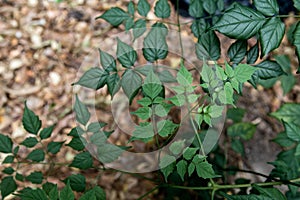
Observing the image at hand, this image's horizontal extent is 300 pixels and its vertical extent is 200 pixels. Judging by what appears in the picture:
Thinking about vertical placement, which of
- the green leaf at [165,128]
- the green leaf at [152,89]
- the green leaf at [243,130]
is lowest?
the green leaf at [243,130]

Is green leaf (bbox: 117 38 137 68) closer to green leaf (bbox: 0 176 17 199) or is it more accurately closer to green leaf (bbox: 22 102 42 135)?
green leaf (bbox: 22 102 42 135)

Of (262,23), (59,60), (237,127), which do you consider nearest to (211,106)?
(262,23)

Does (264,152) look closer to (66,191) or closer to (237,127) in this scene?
(237,127)

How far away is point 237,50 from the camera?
116 cm

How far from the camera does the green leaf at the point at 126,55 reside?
1186 millimetres

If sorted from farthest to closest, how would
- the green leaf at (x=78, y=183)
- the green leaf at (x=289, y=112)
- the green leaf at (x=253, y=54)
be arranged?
1. the green leaf at (x=289, y=112)
2. the green leaf at (x=78, y=183)
3. the green leaf at (x=253, y=54)

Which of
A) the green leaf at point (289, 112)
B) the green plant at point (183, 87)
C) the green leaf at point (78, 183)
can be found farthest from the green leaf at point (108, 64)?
the green leaf at point (289, 112)

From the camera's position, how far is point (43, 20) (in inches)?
106

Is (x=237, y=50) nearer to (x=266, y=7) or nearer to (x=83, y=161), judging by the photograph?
(x=266, y=7)

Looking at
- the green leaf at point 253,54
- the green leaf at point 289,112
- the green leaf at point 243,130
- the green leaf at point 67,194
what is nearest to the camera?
the green leaf at point 67,194

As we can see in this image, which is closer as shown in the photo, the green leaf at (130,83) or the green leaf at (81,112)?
the green leaf at (130,83)

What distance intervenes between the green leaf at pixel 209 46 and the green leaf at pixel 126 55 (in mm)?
191

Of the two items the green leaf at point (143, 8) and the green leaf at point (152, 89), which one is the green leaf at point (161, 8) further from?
the green leaf at point (152, 89)

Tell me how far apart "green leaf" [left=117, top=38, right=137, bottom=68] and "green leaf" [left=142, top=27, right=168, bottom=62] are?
0.04 meters
